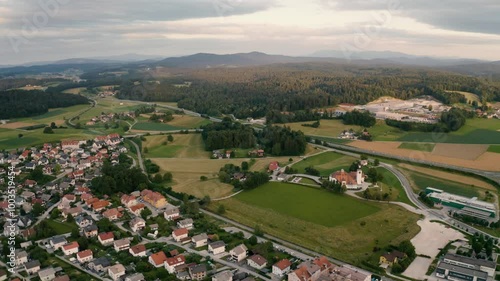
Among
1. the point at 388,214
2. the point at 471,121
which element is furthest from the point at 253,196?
the point at 471,121

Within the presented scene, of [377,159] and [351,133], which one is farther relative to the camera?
[351,133]

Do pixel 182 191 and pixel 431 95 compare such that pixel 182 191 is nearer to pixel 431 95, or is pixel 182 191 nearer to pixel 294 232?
pixel 294 232

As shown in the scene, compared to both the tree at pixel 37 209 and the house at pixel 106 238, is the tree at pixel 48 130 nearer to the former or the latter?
the tree at pixel 37 209

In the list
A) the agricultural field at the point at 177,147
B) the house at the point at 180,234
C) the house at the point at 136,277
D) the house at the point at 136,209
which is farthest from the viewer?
the agricultural field at the point at 177,147

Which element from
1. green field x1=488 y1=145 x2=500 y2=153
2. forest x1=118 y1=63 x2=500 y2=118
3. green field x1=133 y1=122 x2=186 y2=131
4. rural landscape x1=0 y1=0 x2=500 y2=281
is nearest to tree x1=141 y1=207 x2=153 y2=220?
rural landscape x1=0 y1=0 x2=500 y2=281

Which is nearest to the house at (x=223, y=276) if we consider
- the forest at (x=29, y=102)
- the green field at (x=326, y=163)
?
the green field at (x=326, y=163)

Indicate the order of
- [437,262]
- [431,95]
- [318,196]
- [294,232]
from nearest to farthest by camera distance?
[437,262], [294,232], [318,196], [431,95]

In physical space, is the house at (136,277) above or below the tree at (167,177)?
below
